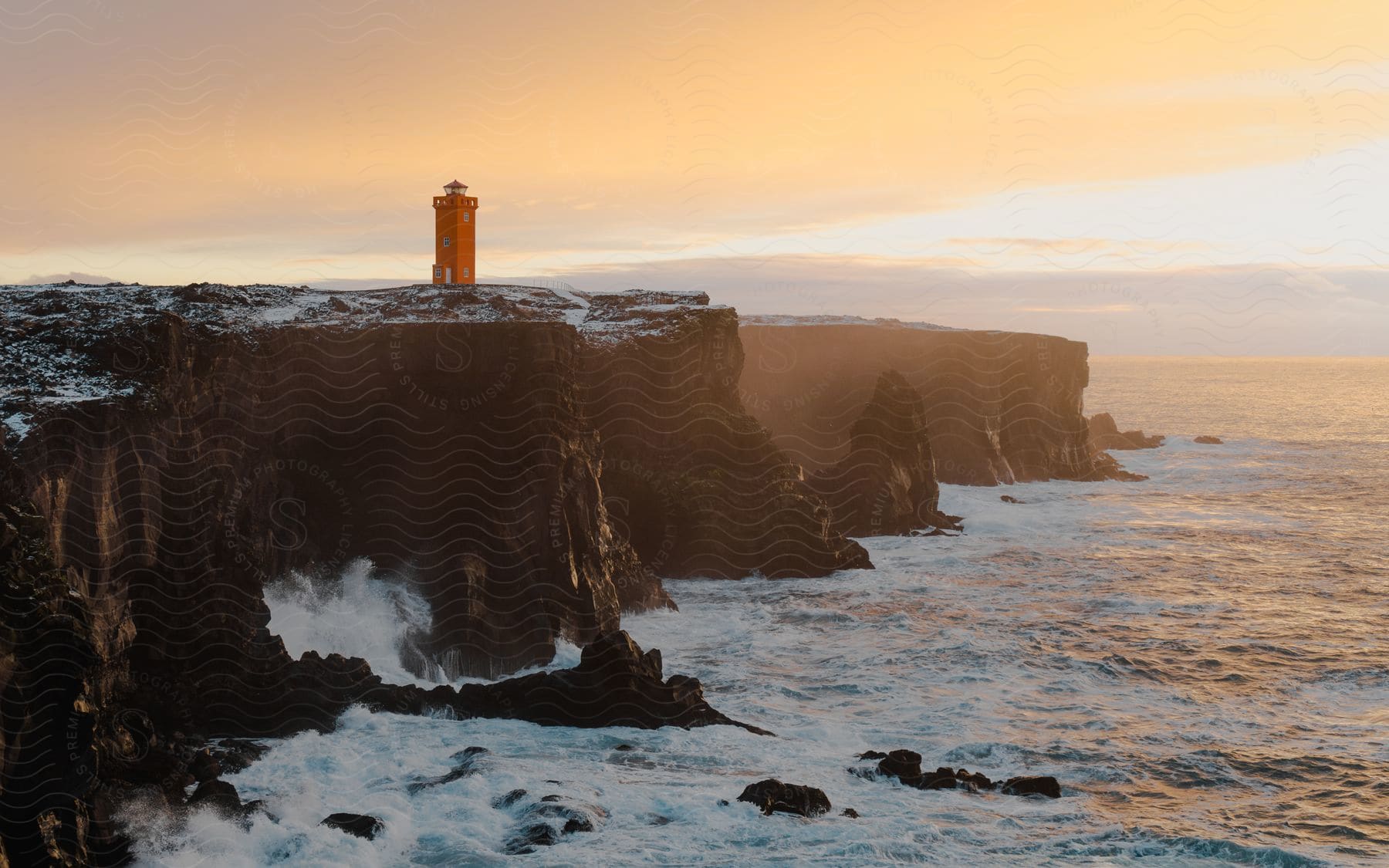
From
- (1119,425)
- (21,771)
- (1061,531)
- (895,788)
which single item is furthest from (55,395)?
(1119,425)

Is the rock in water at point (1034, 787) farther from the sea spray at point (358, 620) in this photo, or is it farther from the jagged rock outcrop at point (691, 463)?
the jagged rock outcrop at point (691, 463)

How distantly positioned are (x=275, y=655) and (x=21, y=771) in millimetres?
10428

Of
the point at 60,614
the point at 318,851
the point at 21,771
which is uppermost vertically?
the point at 60,614

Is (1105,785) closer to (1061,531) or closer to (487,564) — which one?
(487,564)

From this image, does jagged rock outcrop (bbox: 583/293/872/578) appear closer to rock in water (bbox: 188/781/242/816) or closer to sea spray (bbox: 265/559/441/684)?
sea spray (bbox: 265/559/441/684)

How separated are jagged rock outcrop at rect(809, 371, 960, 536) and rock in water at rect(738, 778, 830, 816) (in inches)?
1403

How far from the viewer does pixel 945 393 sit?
7775cm

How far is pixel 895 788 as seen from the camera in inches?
1033

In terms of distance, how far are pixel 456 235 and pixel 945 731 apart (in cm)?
3610

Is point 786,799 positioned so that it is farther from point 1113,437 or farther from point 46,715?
point 1113,437

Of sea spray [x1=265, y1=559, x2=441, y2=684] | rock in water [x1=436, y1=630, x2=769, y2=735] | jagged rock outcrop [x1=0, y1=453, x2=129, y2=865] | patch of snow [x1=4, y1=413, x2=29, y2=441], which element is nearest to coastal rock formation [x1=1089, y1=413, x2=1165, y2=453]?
rock in water [x1=436, y1=630, x2=769, y2=735]

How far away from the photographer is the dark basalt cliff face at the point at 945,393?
7138 centimetres

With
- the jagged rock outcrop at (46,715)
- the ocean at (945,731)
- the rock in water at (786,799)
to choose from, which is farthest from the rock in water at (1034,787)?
the jagged rock outcrop at (46,715)

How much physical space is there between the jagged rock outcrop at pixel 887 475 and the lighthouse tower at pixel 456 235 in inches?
853
